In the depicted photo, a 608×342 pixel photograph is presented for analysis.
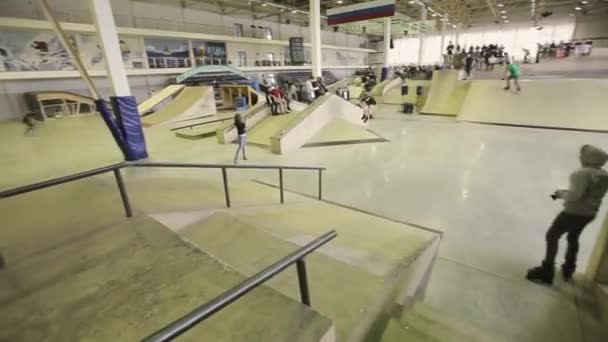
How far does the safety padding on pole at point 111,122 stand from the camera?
6.65 metres

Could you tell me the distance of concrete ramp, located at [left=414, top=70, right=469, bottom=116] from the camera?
13953mm

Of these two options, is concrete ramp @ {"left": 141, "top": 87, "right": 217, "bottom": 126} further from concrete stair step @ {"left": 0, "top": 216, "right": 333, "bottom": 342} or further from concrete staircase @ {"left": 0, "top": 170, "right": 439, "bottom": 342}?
concrete stair step @ {"left": 0, "top": 216, "right": 333, "bottom": 342}

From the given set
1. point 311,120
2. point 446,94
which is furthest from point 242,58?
point 311,120

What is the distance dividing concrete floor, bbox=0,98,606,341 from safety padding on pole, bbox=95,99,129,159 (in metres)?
0.64

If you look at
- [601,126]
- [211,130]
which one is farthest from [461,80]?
[211,130]

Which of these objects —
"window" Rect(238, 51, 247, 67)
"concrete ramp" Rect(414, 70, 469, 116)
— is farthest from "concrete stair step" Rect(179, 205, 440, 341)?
"window" Rect(238, 51, 247, 67)

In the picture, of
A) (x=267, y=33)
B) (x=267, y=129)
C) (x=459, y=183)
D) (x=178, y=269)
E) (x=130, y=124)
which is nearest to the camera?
(x=178, y=269)

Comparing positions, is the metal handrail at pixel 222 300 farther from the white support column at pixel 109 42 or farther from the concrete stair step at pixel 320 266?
the white support column at pixel 109 42

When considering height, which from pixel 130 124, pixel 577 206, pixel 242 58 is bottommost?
pixel 577 206

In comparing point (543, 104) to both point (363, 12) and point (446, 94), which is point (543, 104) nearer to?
point (446, 94)

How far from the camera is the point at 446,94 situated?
14523 millimetres

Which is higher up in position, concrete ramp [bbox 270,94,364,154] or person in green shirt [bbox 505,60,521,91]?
person in green shirt [bbox 505,60,521,91]

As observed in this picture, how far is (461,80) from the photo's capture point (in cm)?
1422

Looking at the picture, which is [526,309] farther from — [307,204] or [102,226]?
[102,226]
